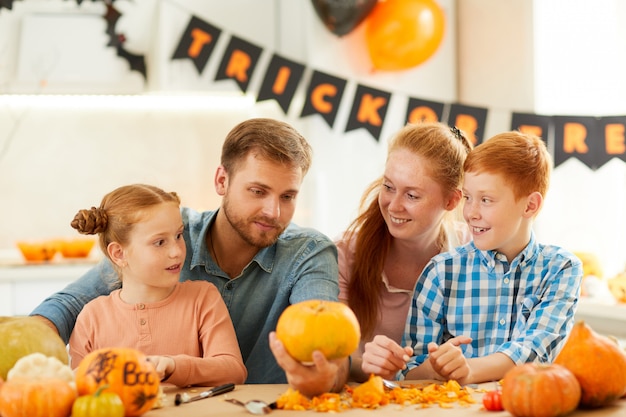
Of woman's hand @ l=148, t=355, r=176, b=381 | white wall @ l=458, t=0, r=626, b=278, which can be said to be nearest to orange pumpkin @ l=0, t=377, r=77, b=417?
woman's hand @ l=148, t=355, r=176, b=381

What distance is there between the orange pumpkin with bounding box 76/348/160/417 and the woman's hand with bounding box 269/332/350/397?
222 mm

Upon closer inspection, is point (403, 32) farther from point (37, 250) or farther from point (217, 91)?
point (37, 250)

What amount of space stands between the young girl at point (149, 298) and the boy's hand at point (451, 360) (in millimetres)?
415

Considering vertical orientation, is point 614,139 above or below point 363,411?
above

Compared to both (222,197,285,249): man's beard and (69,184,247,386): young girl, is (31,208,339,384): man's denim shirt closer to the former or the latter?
(222,197,285,249): man's beard

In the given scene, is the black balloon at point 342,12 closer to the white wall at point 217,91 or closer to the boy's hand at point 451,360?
the white wall at point 217,91

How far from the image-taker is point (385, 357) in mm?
1654

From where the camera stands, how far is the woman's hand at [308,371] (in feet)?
4.72

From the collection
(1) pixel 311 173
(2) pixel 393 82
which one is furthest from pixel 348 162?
(2) pixel 393 82

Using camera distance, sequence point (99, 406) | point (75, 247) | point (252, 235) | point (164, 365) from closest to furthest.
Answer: point (99, 406) < point (164, 365) < point (252, 235) < point (75, 247)

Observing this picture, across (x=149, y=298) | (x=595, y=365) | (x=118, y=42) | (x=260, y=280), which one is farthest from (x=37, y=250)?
(x=595, y=365)

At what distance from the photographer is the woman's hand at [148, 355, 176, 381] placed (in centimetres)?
158

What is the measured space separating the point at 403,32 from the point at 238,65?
2.84ft

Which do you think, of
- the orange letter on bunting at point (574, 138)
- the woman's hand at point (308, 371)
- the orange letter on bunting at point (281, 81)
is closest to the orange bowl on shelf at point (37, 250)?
the orange letter on bunting at point (281, 81)
